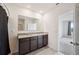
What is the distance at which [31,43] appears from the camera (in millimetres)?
1647

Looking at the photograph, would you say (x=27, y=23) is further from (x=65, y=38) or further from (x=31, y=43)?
(x=65, y=38)

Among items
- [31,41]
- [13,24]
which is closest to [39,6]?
[13,24]

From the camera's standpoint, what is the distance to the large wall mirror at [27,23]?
5.15ft

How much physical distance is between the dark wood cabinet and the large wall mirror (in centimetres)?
19

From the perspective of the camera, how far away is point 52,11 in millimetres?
1648

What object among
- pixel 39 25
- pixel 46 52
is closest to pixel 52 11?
pixel 39 25

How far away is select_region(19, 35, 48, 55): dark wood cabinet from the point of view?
1559 mm

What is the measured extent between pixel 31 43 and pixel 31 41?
40 mm

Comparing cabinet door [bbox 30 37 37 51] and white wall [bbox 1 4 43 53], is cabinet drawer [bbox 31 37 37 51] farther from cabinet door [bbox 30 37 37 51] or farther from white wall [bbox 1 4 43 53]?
white wall [bbox 1 4 43 53]

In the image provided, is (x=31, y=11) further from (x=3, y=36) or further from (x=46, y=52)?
(x=46, y=52)

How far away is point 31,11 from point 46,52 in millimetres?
812

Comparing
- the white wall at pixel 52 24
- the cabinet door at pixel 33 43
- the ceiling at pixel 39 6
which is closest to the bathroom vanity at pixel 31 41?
the cabinet door at pixel 33 43

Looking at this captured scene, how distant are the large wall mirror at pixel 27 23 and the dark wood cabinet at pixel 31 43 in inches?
7.5

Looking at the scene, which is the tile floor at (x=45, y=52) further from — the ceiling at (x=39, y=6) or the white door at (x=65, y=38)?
the ceiling at (x=39, y=6)
